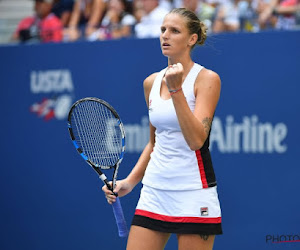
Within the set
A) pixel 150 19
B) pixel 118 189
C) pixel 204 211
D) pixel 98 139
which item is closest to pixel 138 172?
pixel 118 189

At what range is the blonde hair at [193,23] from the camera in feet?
10.8

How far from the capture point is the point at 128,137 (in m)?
5.77

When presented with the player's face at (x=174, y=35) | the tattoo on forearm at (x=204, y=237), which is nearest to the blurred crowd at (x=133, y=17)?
the player's face at (x=174, y=35)

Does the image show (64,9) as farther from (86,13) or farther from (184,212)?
(184,212)

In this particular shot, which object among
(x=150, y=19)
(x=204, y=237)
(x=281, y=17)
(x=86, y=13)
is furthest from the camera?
(x=86, y=13)

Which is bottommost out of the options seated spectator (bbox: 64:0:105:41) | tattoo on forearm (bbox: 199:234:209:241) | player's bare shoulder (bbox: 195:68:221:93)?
tattoo on forearm (bbox: 199:234:209:241)

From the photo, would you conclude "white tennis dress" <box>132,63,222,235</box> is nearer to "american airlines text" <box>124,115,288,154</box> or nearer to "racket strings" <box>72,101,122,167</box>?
"racket strings" <box>72,101,122,167</box>

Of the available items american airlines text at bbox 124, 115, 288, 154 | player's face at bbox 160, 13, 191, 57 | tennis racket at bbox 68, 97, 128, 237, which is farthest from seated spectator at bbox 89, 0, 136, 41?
player's face at bbox 160, 13, 191, 57

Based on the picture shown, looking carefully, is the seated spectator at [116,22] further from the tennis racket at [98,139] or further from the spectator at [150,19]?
the tennis racket at [98,139]

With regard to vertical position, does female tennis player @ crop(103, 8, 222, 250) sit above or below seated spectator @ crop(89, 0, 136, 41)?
below

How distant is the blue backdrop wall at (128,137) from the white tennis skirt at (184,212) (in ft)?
5.77

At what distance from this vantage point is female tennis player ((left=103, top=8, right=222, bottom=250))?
3158 mm

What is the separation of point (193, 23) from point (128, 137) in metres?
2.59

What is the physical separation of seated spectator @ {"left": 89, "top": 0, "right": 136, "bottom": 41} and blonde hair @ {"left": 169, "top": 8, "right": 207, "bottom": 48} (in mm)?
2872
